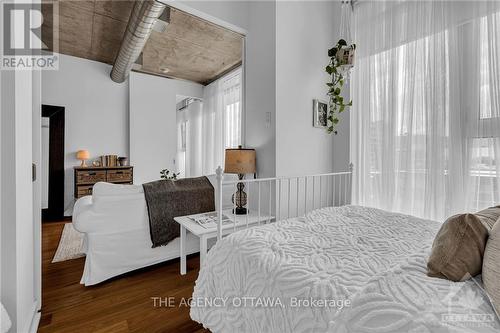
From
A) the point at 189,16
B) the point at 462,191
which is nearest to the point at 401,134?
the point at 462,191

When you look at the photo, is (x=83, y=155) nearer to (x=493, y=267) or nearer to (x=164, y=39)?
(x=164, y=39)

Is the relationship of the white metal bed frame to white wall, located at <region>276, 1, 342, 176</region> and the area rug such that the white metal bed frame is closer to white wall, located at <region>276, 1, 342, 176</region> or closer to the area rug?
white wall, located at <region>276, 1, 342, 176</region>

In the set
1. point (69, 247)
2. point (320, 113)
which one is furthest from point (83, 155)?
point (320, 113)

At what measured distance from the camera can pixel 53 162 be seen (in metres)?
3.93

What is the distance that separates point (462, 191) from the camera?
1.99 meters

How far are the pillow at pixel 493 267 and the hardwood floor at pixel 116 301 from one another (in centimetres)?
143

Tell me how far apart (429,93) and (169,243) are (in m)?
2.82

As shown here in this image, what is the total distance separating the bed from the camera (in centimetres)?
68

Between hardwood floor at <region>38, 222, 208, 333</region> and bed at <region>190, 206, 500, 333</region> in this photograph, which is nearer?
bed at <region>190, 206, 500, 333</region>

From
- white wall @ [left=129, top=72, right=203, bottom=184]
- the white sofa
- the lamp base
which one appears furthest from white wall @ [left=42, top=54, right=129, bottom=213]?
the lamp base

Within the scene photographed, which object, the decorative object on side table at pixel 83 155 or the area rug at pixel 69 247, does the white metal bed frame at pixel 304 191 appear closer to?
the area rug at pixel 69 247

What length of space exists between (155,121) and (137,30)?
123 centimetres

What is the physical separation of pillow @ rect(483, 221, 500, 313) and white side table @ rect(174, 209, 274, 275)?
1419 mm

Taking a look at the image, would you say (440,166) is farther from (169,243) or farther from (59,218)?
(59,218)
